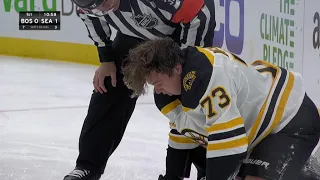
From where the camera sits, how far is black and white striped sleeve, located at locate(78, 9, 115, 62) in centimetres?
240

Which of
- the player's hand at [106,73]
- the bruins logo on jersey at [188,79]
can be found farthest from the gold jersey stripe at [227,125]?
the player's hand at [106,73]

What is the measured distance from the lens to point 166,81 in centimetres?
176

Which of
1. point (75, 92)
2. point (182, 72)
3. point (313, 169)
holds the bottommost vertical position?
point (75, 92)

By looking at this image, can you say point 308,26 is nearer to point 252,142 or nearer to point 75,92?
point 252,142

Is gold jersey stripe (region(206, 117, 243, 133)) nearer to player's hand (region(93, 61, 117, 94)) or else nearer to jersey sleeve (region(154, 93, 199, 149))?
jersey sleeve (region(154, 93, 199, 149))

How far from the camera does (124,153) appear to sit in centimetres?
307

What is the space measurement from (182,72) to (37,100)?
9.38ft

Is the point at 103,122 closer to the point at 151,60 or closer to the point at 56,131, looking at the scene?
the point at 151,60

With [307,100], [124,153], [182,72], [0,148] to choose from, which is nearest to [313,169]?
[307,100]

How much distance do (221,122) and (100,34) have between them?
875 millimetres

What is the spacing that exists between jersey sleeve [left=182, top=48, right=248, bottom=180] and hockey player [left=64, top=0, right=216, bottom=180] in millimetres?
369
